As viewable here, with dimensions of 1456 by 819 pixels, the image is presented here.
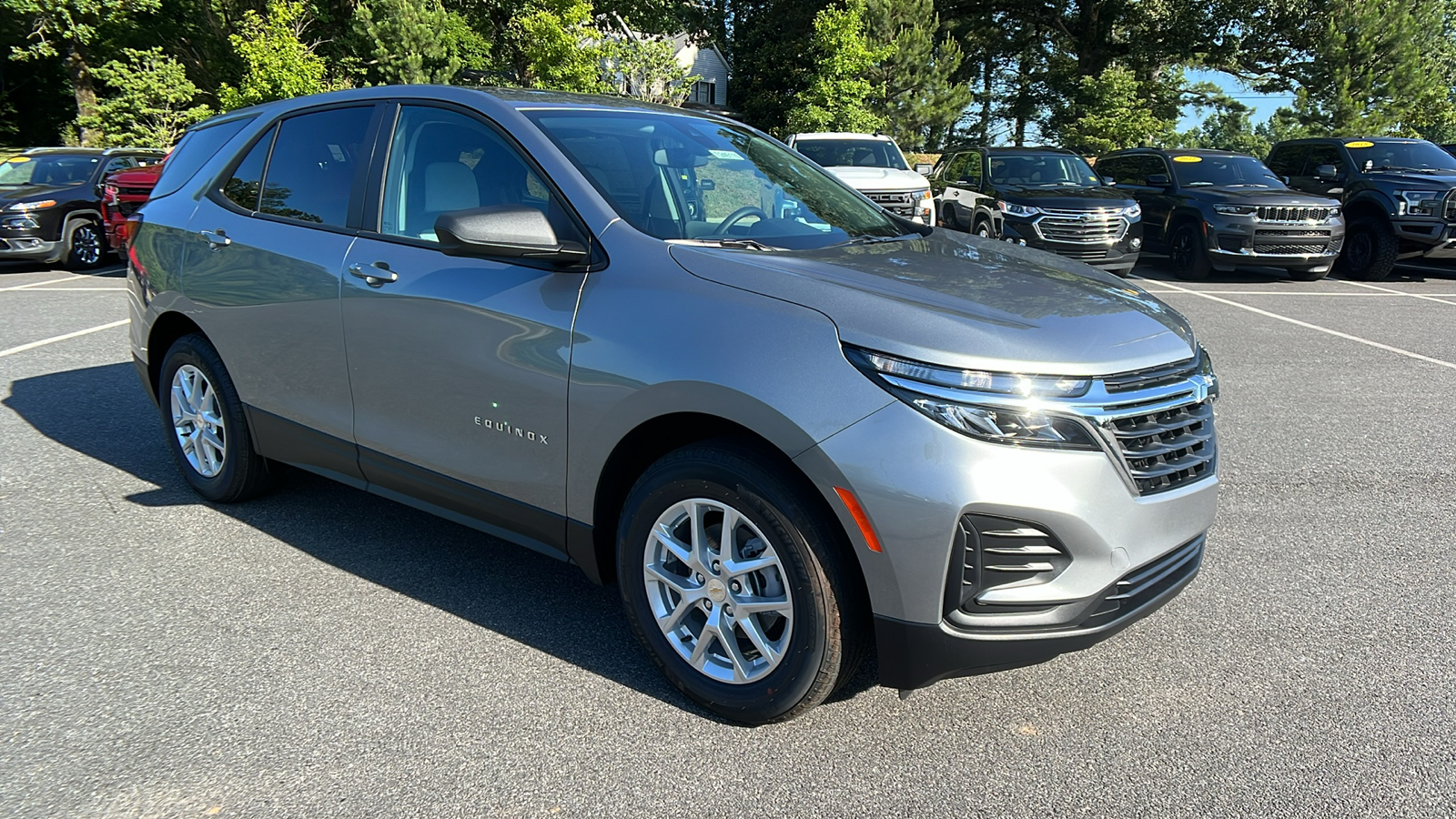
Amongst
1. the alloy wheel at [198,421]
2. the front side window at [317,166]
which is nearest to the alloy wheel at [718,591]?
the front side window at [317,166]

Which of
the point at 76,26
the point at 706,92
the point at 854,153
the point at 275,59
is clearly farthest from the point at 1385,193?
the point at 706,92

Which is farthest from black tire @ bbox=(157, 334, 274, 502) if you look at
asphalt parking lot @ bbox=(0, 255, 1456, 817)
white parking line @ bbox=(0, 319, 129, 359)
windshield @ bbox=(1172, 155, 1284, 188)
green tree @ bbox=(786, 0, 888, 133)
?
green tree @ bbox=(786, 0, 888, 133)

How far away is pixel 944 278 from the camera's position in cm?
295

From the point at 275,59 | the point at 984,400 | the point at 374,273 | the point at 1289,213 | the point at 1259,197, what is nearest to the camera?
the point at 984,400

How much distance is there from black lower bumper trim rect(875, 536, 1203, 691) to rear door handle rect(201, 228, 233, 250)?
3.22 metres

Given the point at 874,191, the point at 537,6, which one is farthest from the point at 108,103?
the point at 874,191

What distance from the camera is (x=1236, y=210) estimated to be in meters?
12.9

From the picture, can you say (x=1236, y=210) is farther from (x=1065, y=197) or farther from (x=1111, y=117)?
(x=1111, y=117)

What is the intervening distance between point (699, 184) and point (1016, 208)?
10.0 metres

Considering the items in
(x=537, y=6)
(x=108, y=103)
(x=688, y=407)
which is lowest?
(x=688, y=407)

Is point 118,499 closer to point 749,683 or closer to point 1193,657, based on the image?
point 749,683

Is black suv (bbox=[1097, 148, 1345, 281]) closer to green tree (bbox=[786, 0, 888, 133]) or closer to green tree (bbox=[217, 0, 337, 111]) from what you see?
green tree (bbox=[786, 0, 888, 133])

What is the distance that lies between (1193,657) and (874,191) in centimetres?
1072

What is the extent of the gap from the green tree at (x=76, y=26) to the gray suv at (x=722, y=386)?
25765 mm
